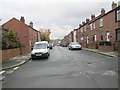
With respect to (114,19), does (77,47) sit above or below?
below

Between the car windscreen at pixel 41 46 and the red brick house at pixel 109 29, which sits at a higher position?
the red brick house at pixel 109 29

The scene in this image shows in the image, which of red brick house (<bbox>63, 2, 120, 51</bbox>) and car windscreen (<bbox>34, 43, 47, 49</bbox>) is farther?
red brick house (<bbox>63, 2, 120, 51</bbox>)

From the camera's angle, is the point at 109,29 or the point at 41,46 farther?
the point at 109,29

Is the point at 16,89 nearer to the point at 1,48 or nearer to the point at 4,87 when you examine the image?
the point at 4,87

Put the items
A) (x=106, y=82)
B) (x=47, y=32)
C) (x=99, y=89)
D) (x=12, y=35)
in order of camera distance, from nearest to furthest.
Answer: (x=99, y=89), (x=106, y=82), (x=12, y=35), (x=47, y=32)

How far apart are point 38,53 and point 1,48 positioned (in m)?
4.11

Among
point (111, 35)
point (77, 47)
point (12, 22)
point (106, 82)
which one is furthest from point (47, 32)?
point (106, 82)

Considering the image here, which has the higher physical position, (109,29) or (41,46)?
(109,29)

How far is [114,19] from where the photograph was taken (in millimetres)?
31016

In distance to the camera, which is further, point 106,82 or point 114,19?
point 114,19

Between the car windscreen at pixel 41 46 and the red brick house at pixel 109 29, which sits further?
the red brick house at pixel 109 29

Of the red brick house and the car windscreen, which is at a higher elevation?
the red brick house

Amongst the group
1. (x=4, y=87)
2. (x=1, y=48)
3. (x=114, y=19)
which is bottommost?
(x=4, y=87)

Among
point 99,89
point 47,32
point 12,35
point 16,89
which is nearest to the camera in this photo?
point 99,89
